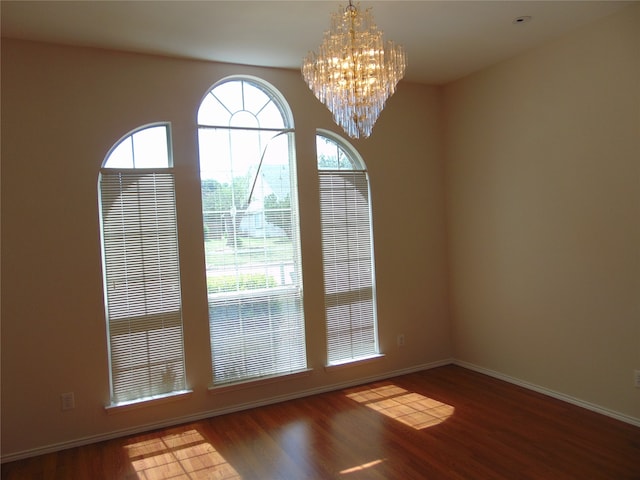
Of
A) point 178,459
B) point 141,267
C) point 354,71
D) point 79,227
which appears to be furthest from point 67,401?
point 354,71

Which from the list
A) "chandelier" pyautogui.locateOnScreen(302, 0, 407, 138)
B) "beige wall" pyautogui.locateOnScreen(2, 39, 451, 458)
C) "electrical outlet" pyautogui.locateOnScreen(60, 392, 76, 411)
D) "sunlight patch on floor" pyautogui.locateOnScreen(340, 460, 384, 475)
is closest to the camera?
"chandelier" pyautogui.locateOnScreen(302, 0, 407, 138)

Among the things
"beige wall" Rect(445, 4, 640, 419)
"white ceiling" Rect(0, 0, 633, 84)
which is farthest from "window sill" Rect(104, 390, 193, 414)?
"beige wall" Rect(445, 4, 640, 419)

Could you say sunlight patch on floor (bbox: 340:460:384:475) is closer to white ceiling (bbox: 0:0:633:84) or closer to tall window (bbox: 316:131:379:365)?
tall window (bbox: 316:131:379:365)

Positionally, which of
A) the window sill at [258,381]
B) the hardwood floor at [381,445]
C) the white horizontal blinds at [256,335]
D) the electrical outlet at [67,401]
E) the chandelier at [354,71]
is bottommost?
the hardwood floor at [381,445]

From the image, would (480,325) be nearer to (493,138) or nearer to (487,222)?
(487,222)

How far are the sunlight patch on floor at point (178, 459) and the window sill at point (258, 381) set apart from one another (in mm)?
414

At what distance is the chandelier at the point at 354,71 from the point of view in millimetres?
2588

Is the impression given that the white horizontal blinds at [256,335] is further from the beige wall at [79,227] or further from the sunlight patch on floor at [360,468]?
the sunlight patch on floor at [360,468]

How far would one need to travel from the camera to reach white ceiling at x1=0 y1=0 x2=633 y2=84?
2.96 m

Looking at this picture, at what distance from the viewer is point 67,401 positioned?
3.44 meters

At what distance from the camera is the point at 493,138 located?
14.5ft

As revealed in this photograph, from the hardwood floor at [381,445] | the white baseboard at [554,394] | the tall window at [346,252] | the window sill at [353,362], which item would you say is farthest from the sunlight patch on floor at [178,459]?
the white baseboard at [554,394]

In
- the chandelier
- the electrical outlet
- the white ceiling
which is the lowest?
the electrical outlet

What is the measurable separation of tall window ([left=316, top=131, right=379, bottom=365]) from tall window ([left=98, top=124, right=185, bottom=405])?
4.40ft
